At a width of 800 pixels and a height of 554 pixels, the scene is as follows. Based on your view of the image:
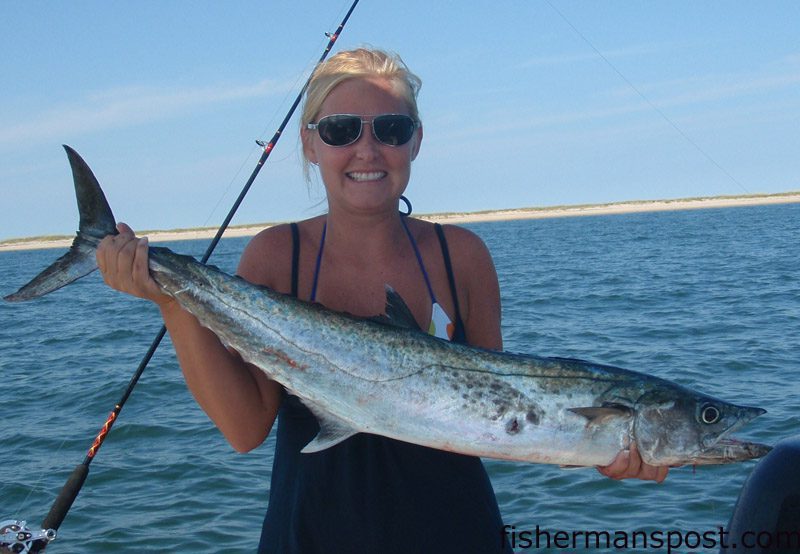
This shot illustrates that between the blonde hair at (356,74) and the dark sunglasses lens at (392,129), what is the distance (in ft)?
0.32

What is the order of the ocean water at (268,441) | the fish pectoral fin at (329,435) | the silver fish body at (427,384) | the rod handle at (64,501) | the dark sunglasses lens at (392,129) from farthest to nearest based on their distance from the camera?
the ocean water at (268,441) < the rod handle at (64,501) < the dark sunglasses lens at (392,129) < the silver fish body at (427,384) < the fish pectoral fin at (329,435)

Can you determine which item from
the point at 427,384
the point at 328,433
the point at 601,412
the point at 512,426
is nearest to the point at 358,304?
the point at 427,384

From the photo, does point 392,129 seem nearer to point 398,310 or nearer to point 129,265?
point 398,310

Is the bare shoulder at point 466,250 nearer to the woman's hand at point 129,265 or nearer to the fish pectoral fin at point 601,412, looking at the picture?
the fish pectoral fin at point 601,412

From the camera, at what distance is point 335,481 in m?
2.85

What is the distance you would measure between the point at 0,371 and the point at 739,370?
40.9 feet

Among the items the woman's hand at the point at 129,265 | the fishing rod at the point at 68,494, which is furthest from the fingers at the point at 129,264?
the fishing rod at the point at 68,494

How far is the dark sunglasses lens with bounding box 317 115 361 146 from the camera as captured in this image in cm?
303

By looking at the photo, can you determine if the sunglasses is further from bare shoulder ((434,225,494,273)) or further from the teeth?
bare shoulder ((434,225,494,273))

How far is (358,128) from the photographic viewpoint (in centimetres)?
303

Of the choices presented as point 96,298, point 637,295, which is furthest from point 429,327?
point 96,298

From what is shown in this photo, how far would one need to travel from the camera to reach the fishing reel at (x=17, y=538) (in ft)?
9.93

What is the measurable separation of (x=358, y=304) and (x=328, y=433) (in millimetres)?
584

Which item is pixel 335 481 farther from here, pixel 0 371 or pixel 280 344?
pixel 0 371
